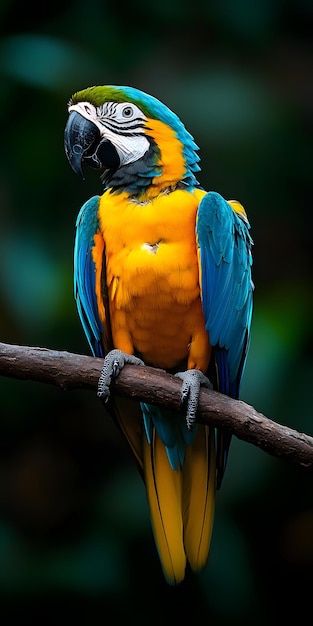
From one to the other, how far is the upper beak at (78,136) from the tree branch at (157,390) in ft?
1.38

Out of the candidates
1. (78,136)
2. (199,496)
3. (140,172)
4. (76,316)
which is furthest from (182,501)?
(76,316)

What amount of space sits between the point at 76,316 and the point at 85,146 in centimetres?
106

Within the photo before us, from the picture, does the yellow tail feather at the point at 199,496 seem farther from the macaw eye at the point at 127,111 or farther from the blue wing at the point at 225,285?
the macaw eye at the point at 127,111

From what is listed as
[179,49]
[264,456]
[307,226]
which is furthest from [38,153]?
[264,456]

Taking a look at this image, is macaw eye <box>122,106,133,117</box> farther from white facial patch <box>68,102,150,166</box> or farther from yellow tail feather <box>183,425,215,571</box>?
yellow tail feather <box>183,425,215,571</box>

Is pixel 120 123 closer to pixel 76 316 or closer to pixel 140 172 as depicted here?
pixel 140 172

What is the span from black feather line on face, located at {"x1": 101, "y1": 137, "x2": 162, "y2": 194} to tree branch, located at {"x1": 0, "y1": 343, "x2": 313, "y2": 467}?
40cm

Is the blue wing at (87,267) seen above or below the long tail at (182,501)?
above

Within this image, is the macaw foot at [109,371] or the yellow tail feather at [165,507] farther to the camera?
the yellow tail feather at [165,507]

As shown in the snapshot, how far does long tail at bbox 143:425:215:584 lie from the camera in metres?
1.85

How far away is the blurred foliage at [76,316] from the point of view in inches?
112

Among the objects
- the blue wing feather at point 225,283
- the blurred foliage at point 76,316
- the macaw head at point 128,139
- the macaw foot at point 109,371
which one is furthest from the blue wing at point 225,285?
the blurred foliage at point 76,316

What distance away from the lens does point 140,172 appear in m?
1.84

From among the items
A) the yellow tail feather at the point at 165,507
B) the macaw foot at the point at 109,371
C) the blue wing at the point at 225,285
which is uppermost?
the blue wing at the point at 225,285
